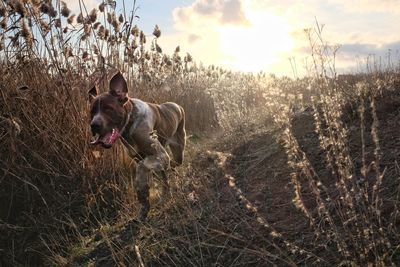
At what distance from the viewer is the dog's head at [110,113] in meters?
4.28

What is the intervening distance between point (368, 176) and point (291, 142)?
1189mm

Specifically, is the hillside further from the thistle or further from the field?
the thistle

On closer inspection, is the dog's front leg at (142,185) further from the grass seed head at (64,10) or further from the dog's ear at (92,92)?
the grass seed head at (64,10)

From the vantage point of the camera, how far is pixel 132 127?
15.3ft

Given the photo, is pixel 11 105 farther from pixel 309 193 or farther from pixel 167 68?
pixel 167 68

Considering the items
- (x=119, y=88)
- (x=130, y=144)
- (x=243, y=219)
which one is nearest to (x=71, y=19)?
(x=119, y=88)

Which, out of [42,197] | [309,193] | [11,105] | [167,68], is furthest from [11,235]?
[167,68]

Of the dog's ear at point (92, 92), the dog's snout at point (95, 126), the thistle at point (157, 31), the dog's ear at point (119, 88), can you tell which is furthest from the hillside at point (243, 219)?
the thistle at point (157, 31)

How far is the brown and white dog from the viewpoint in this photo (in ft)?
14.2

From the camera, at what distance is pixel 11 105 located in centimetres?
480

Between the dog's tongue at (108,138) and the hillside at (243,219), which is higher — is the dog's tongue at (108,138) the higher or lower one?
the higher one

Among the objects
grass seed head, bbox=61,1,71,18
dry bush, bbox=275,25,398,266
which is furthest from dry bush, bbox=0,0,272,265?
dry bush, bbox=275,25,398,266

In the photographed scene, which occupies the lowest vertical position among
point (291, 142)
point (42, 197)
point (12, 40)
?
point (42, 197)

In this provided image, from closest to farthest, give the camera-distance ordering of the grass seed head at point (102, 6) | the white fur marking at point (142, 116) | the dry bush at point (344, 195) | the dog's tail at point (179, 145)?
1. the dry bush at point (344, 195)
2. the white fur marking at point (142, 116)
3. the grass seed head at point (102, 6)
4. the dog's tail at point (179, 145)
